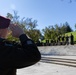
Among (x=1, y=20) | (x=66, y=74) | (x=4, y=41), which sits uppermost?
(x=1, y=20)

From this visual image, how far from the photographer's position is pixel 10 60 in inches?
86.3

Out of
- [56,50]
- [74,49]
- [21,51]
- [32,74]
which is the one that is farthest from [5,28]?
[56,50]

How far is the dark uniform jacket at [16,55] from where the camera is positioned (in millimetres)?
2195

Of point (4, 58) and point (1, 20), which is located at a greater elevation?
point (1, 20)

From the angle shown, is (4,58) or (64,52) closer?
(4,58)

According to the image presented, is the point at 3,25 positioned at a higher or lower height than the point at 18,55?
higher

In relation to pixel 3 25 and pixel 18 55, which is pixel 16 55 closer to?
pixel 18 55

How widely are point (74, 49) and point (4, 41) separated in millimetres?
32071

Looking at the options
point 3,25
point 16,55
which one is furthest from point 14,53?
point 3,25

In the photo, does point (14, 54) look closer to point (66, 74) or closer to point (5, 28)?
point (5, 28)

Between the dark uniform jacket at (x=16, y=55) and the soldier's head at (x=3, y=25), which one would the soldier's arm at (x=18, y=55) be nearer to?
the dark uniform jacket at (x=16, y=55)

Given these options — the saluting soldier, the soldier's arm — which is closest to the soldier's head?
the saluting soldier

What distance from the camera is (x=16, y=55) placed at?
7.22 ft

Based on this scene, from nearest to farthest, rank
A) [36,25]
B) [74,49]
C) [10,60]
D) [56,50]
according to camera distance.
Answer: [10,60] < [74,49] < [56,50] < [36,25]
